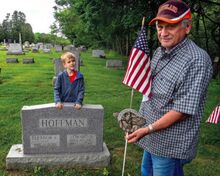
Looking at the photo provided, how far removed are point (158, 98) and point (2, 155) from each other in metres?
4.31

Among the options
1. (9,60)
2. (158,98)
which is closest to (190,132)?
(158,98)

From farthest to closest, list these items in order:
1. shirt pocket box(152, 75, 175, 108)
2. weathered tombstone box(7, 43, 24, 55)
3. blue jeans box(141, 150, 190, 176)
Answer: weathered tombstone box(7, 43, 24, 55)
blue jeans box(141, 150, 190, 176)
shirt pocket box(152, 75, 175, 108)

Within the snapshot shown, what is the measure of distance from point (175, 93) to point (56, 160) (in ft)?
11.9

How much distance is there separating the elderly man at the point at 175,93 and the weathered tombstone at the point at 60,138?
115 inches

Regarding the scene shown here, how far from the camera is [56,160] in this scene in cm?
562

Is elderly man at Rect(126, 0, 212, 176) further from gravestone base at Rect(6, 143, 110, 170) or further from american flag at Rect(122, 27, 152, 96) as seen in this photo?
gravestone base at Rect(6, 143, 110, 170)

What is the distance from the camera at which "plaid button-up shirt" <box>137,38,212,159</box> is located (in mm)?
2430

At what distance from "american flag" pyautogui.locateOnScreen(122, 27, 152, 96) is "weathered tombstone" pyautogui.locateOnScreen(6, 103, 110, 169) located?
2.50 m

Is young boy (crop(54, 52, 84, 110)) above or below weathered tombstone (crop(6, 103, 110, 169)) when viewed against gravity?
above

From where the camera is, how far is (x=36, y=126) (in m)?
5.58

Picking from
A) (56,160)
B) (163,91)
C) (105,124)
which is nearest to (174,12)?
(163,91)

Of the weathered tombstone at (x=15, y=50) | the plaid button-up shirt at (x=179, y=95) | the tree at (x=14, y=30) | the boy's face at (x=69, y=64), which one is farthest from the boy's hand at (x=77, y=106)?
the tree at (x=14, y=30)

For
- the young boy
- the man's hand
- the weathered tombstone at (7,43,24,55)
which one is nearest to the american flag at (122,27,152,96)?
the man's hand

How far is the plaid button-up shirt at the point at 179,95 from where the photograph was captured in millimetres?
2430
